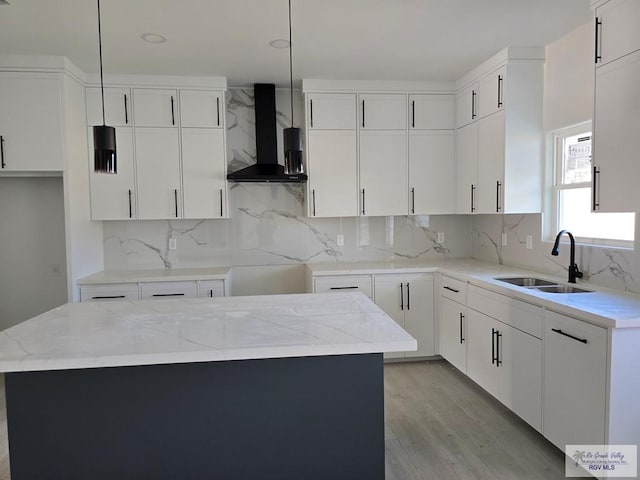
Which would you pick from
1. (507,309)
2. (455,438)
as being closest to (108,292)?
(455,438)

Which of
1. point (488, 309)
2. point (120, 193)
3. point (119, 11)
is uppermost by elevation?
point (119, 11)

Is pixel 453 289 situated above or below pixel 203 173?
below

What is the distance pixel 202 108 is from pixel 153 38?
2.99 feet

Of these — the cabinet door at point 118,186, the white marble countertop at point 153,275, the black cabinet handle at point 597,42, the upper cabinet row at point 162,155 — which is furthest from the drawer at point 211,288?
the black cabinet handle at point 597,42

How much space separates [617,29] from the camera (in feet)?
7.07

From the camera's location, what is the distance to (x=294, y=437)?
176 centimetres

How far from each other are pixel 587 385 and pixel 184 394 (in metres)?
1.91

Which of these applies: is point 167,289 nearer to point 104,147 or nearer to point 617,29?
point 104,147

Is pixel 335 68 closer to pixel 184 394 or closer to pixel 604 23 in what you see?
pixel 604 23

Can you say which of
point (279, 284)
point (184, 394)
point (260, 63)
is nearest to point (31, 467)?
point (184, 394)

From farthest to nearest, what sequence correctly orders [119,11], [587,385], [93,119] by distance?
1. [93,119]
2. [119,11]
3. [587,385]

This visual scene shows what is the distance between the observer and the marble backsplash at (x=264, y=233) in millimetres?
4047

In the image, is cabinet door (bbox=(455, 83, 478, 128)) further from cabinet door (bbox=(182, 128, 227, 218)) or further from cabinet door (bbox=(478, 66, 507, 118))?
cabinet door (bbox=(182, 128, 227, 218))

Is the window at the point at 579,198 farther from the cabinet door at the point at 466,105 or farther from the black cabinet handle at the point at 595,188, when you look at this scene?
the cabinet door at the point at 466,105
